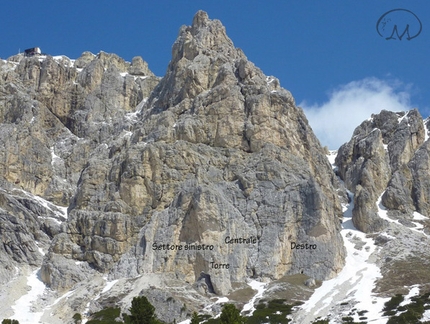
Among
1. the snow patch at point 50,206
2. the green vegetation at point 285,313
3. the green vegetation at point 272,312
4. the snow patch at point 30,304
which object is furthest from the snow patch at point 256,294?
the snow patch at point 50,206

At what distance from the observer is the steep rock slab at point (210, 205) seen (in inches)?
6353

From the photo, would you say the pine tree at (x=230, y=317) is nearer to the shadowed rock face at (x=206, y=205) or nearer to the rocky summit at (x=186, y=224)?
the rocky summit at (x=186, y=224)

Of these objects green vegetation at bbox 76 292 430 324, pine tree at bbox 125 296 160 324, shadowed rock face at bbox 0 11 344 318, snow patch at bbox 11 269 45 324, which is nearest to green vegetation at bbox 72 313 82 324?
green vegetation at bbox 76 292 430 324

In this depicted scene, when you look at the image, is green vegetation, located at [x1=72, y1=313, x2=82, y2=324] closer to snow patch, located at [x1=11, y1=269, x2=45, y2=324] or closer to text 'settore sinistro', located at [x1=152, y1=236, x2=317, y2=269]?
snow patch, located at [x1=11, y1=269, x2=45, y2=324]

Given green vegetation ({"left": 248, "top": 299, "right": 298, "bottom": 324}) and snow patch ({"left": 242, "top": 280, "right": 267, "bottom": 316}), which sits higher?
snow patch ({"left": 242, "top": 280, "right": 267, "bottom": 316})

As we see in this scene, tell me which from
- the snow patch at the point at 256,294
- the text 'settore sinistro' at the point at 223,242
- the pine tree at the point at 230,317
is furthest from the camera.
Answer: the text 'settore sinistro' at the point at 223,242

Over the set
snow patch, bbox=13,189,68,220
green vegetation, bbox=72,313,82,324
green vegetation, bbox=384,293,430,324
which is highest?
snow patch, bbox=13,189,68,220

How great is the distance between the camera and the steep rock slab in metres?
161

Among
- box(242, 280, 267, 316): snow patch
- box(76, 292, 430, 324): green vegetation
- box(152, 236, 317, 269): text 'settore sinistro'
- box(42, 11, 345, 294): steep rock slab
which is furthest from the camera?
box(42, 11, 345, 294): steep rock slab

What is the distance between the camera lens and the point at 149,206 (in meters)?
174

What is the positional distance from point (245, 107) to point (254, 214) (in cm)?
3770

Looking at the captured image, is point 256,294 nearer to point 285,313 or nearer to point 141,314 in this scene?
point 285,313

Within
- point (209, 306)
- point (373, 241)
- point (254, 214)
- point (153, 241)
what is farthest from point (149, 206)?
point (373, 241)

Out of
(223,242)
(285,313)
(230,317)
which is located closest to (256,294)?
(285,313)
